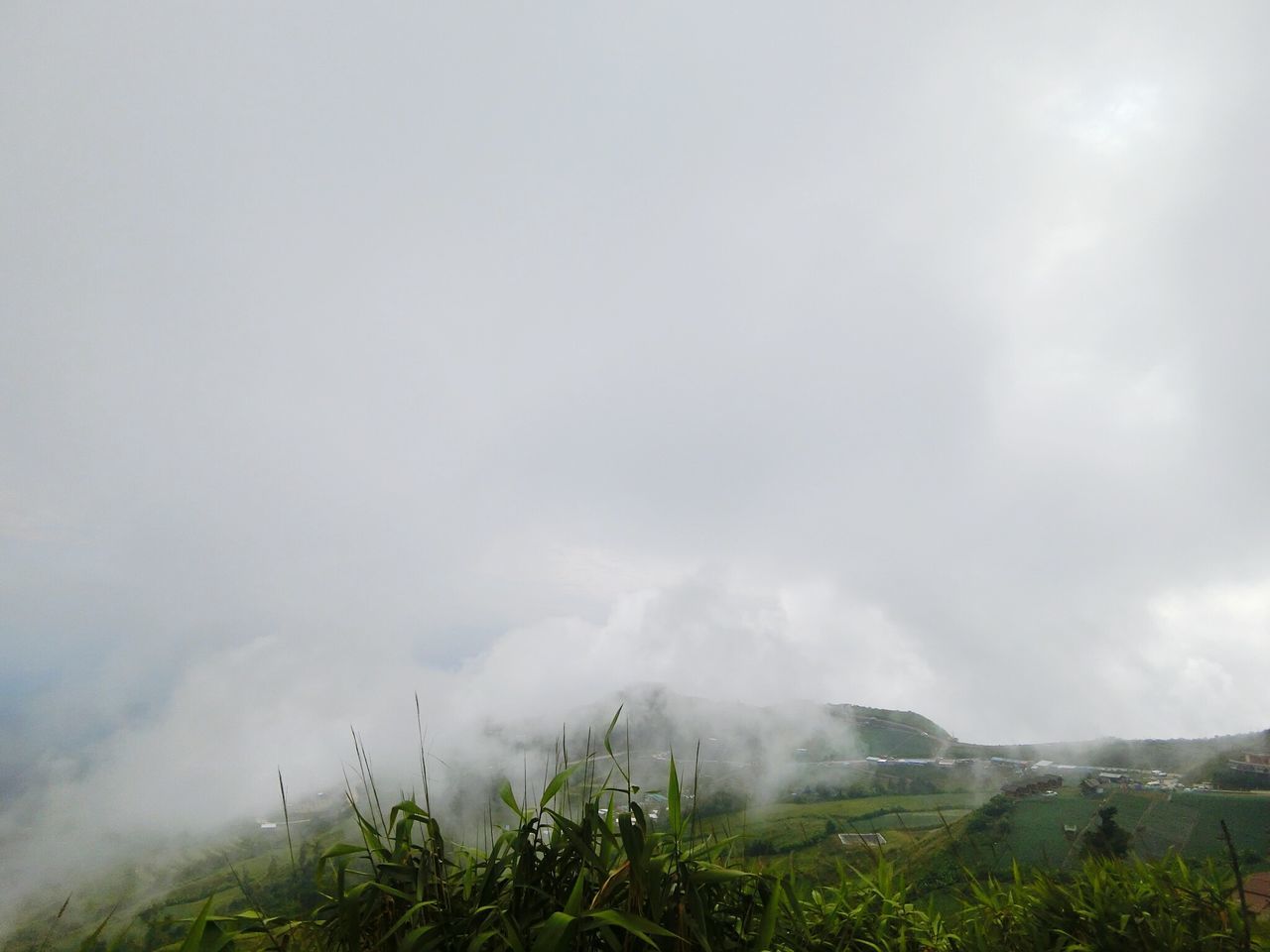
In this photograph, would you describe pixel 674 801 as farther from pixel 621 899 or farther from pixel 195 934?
pixel 195 934

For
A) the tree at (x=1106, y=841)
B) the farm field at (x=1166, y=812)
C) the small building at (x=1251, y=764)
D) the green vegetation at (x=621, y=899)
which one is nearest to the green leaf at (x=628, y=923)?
the green vegetation at (x=621, y=899)

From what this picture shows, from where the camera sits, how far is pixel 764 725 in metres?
56.3

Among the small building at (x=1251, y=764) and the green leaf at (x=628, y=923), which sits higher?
the green leaf at (x=628, y=923)

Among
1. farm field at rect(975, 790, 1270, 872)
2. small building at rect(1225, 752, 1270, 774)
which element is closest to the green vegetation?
farm field at rect(975, 790, 1270, 872)

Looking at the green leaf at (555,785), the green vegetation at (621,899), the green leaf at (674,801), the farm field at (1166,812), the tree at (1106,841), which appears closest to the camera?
the green vegetation at (621,899)

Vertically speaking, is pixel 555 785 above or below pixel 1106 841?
above

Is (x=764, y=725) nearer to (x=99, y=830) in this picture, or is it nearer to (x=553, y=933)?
(x=553, y=933)

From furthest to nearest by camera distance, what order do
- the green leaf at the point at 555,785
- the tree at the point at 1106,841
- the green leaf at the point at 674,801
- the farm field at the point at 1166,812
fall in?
the farm field at the point at 1166,812, the tree at the point at 1106,841, the green leaf at the point at 674,801, the green leaf at the point at 555,785

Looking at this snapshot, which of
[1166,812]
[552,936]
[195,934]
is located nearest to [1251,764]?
[1166,812]

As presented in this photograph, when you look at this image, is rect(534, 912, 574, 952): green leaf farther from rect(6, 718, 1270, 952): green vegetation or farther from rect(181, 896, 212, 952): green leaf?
rect(181, 896, 212, 952): green leaf

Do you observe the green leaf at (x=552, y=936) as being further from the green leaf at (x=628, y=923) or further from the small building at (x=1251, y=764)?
the small building at (x=1251, y=764)

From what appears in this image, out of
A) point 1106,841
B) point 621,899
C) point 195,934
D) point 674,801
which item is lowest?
point 1106,841

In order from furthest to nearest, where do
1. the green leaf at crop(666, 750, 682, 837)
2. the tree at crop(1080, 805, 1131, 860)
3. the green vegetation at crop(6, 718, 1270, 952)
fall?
the tree at crop(1080, 805, 1131, 860) → the green leaf at crop(666, 750, 682, 837) → the green vegetation at crop(6, 718, 1270, 952)

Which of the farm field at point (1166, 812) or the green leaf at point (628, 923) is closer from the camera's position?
the green leaf at point (628, 923)
